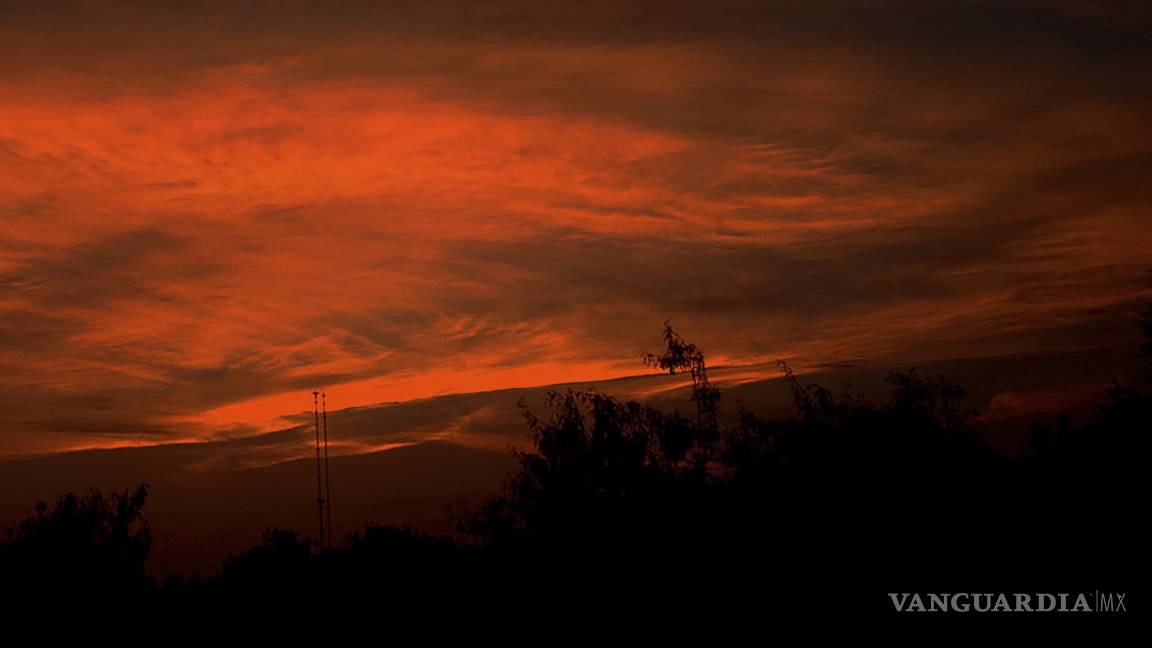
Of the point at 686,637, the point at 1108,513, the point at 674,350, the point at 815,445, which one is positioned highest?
the point at 674,350

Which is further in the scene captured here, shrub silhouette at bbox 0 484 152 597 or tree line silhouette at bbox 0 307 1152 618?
shrub silhouette at bbox 0 484 152 597

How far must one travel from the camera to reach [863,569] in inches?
1273

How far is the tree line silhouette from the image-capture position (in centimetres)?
3059

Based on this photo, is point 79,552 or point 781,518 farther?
point 79,552

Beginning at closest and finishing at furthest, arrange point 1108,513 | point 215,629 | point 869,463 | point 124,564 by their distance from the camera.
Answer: point 1108,513 → point 869,463 → point 215,629 → point 124,564

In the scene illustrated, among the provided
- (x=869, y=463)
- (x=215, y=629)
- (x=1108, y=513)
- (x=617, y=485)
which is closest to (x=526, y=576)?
(x=617, y=485)

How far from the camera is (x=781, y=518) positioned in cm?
3597

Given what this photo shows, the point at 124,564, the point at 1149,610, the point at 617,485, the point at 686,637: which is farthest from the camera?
the point at 124,564

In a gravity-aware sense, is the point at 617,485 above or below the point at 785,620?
above

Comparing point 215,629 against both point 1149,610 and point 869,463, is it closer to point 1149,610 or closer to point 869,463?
point 869,463

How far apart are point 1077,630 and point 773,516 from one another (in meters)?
11.1

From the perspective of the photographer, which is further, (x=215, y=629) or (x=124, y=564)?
(x=124, y=564)

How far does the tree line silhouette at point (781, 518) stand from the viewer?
1204 inches

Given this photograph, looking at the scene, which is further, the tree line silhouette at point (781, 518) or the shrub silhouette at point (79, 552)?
the shrub silhouette at point (79, 552)
